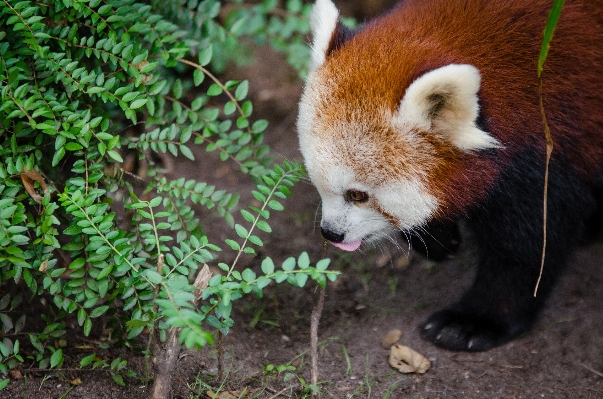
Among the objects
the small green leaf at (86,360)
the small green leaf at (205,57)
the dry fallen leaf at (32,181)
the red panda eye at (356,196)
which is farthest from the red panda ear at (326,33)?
the small green leaf at (86,360)

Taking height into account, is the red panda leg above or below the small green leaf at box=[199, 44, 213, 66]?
below

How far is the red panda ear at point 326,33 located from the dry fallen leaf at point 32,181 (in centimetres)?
114

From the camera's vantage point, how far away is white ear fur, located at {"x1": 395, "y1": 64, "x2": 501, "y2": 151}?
2072mm

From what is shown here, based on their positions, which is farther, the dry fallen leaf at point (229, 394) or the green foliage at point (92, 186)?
the dry fallen leaf at point (229, 394)

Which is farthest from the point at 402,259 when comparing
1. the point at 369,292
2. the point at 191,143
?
the point at 191,143

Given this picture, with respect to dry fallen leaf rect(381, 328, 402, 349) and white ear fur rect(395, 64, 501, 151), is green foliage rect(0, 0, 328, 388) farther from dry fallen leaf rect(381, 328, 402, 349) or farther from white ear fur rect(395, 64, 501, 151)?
dry fallen leaf rect(381, 328, 402, 349)

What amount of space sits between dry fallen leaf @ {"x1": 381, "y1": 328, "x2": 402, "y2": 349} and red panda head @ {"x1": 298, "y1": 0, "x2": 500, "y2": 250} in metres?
0.66

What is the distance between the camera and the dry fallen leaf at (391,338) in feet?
9.71

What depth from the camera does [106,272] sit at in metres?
2.19

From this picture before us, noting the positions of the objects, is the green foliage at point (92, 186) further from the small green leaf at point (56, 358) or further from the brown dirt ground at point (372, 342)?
the brown dirt ground at point (372, 342)

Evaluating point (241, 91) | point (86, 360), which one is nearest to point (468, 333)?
point (241, 91)

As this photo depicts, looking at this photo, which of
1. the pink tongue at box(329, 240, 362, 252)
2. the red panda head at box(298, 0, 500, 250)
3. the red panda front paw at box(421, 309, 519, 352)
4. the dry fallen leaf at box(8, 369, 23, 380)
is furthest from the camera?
the red panda front paw at box(421, 309, 519, 352)

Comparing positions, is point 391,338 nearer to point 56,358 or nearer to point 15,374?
point 56,358

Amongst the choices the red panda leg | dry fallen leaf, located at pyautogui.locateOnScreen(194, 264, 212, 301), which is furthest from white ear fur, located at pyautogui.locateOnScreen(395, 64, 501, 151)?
dry fallen leaf, located at pyautogui.locateOnScreen(194, 264, 212, 301)
